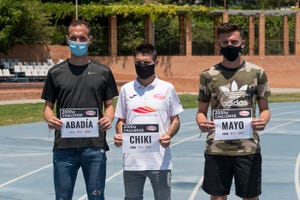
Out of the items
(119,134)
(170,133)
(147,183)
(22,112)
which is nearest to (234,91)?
(170,133)

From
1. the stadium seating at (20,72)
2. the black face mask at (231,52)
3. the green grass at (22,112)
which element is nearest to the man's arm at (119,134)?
the black face mask at (231,52)

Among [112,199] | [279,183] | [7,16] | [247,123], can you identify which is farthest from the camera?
[7,16]

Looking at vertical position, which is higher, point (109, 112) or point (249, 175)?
point (109, 112)

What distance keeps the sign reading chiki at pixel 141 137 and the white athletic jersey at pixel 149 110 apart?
4 centimetres

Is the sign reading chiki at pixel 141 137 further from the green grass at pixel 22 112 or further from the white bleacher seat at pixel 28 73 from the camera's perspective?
the white bleacher seat at pixel 28 73

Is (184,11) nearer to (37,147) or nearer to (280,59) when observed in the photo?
(280,59)

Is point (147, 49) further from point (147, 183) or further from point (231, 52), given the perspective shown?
point (147, 183)

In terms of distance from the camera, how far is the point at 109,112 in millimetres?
6945

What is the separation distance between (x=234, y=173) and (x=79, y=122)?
1.38 metres

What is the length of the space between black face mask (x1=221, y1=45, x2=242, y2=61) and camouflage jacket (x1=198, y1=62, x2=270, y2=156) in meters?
0.11

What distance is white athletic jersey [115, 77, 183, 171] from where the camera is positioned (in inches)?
264

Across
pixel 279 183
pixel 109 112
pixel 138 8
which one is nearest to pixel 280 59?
pixel 138 8

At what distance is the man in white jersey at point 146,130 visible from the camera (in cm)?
671

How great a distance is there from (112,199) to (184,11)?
40098 millimetres
